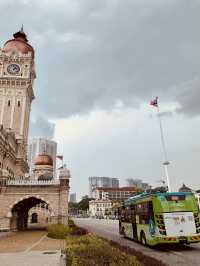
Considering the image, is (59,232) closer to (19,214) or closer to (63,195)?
(63,195)

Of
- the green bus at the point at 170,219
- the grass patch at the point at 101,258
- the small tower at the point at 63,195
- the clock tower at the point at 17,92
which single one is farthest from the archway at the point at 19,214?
the grass patch at the point at 101,258

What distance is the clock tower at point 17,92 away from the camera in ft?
181

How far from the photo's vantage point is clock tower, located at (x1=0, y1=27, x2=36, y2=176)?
181 feet

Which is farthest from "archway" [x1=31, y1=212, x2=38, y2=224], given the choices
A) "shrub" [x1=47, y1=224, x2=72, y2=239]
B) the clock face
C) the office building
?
the office building

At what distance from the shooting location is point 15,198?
35.2m

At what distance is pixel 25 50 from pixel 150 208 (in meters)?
53.3

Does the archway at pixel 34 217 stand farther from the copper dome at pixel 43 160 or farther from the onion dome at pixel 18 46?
the onion dome at pixel 18 46

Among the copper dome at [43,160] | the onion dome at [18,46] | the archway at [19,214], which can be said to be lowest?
the archway at [19,214]

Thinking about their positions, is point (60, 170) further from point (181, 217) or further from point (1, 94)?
point (1, 94)

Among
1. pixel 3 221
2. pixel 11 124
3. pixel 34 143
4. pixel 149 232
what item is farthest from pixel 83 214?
pixel 149 232

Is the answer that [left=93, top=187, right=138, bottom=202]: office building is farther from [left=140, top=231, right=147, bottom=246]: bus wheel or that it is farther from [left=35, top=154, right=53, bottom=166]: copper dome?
[left=140, top=231, right=147, bottom=246]: bus wheel

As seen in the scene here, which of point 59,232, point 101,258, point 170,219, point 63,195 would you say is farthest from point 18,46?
point 101,258

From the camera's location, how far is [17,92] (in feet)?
189

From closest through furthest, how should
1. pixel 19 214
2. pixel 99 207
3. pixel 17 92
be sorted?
pixel 19 214, pixel 17 92, pixel 99 207
